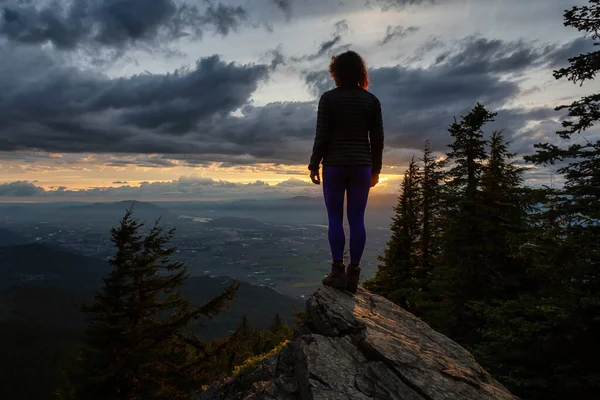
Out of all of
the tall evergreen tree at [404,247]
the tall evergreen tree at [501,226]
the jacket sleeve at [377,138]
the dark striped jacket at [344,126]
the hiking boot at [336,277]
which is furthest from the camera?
the tall evergreen tree at [404,247]

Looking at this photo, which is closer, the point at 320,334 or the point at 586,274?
the point at 320,334

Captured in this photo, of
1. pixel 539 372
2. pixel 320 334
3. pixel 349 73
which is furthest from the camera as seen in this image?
pixel 539 372

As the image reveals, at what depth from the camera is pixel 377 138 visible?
17.9 feet

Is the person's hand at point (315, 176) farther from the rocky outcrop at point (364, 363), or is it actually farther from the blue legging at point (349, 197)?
the rocky outcrop at point (364, 363)

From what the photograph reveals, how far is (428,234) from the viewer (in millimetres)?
22062

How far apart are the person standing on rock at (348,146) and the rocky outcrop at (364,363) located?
3.81ft

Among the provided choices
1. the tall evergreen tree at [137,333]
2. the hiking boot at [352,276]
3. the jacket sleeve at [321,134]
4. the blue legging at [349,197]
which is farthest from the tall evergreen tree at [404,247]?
the jacket sleeve at [321,134]

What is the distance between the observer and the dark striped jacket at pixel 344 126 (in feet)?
17.0

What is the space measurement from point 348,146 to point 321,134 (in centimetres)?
50

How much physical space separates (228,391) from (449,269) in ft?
38.1

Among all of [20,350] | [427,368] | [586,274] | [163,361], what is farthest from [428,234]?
[20,350]

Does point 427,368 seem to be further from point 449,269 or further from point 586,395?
point 449,269

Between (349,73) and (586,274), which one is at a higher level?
(349,73)

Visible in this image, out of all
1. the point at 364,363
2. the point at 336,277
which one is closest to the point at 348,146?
the point at 336,277
